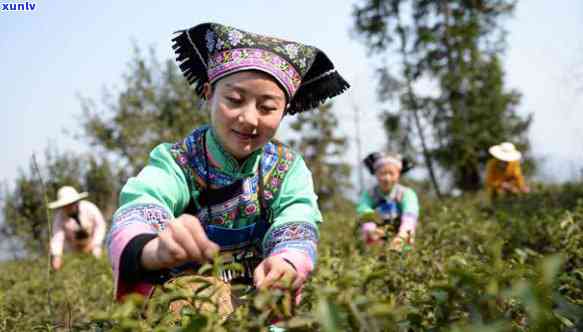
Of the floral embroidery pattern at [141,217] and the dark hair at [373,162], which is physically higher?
the dark hair at [373,162]

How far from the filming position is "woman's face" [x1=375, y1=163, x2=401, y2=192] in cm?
685

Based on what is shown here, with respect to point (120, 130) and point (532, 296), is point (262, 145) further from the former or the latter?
point (120, 130)

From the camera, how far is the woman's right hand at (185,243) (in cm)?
136

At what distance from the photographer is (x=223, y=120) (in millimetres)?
2316

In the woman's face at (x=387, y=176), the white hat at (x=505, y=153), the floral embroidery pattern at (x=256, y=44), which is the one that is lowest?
the woman's face at (x=387, y=176)

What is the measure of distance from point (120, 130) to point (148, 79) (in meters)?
2.01

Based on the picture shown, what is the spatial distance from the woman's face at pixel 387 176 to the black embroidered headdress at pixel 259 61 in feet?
13.5

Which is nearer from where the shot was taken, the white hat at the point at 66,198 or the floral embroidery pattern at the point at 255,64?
the floral embroidery pattern at the point at 255,64

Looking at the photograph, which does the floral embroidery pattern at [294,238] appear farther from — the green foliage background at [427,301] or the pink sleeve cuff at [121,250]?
the pink sleeve cuff at [121,250]

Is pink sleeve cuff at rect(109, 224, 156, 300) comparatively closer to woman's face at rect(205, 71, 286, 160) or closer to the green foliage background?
the green foliage background

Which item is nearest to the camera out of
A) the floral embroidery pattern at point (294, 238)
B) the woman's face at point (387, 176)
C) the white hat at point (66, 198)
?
the floral embroidery pattern at point (294, 238)

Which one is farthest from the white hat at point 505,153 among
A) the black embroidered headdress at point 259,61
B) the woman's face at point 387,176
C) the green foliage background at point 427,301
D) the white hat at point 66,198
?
the black embroidered headdress at point 259,61

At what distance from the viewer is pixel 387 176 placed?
22.5 feet

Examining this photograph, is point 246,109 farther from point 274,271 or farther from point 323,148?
point 323,148
